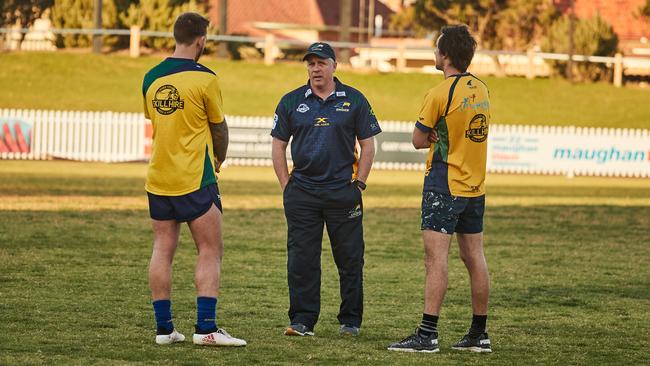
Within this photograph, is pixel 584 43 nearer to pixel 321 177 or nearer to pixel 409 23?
pixel 409 23

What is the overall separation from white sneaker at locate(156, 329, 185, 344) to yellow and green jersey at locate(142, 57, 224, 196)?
859 mm

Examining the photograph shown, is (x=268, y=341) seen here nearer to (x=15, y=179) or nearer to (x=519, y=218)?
(x=519, y=218)

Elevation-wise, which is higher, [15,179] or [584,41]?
[584,41]

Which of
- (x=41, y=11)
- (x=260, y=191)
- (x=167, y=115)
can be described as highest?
(x=41, y=11)

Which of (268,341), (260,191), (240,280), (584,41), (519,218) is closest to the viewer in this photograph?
(268,341)

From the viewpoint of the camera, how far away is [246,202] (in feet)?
70.4

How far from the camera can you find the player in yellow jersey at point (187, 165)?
7.42 m

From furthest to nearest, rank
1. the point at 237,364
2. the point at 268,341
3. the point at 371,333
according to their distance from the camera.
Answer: the point at 371,333
the point at 268,341
the point at 237,364

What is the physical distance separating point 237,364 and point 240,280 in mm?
4288

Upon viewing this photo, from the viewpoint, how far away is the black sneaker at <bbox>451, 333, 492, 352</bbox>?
25.5 feet

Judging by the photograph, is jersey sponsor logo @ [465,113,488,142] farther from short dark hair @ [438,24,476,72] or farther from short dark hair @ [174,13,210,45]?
short dark hair @ [174,13,210,45]

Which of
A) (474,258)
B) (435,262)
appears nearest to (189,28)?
(435,262)

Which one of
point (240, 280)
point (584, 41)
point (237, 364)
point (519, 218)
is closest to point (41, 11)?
point (584, 41)

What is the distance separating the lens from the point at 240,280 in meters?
11.3
